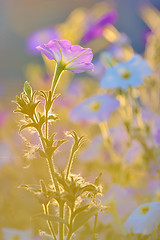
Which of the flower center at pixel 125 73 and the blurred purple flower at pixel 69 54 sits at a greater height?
the flower center at pixel 125 73

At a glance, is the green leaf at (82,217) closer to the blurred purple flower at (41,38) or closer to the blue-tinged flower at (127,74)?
the blue-tinged flower at (127,74)

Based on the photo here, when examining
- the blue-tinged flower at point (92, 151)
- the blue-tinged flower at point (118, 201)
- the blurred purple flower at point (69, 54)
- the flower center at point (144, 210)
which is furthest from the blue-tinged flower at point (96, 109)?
the blurred purple flower at point (69, 54)

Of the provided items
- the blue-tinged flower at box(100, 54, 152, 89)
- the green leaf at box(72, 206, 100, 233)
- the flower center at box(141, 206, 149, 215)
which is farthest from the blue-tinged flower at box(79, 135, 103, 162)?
the green leaf at box(72, 206, 100, 233)

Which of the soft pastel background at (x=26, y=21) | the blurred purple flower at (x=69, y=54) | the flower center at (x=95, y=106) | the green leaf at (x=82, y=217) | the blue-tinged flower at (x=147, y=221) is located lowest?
the green leaf at (x=82, y=217)

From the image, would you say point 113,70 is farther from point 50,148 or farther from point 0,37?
point 0,37

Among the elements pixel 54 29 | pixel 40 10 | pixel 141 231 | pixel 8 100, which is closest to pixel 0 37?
pixel 40 10

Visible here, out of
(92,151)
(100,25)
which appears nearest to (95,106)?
(92,151)

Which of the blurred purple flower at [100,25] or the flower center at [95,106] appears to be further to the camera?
the blurred purple flower at [100,25]

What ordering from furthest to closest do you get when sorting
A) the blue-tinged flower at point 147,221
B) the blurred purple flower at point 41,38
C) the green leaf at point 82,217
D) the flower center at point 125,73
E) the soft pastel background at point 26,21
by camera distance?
the soft pastel background at point 26,21, the blurred purple flower at point 41,38, the flower center at point 125,73, the blue-tinged flower at point 147,221, the green leaf at point 82,217
